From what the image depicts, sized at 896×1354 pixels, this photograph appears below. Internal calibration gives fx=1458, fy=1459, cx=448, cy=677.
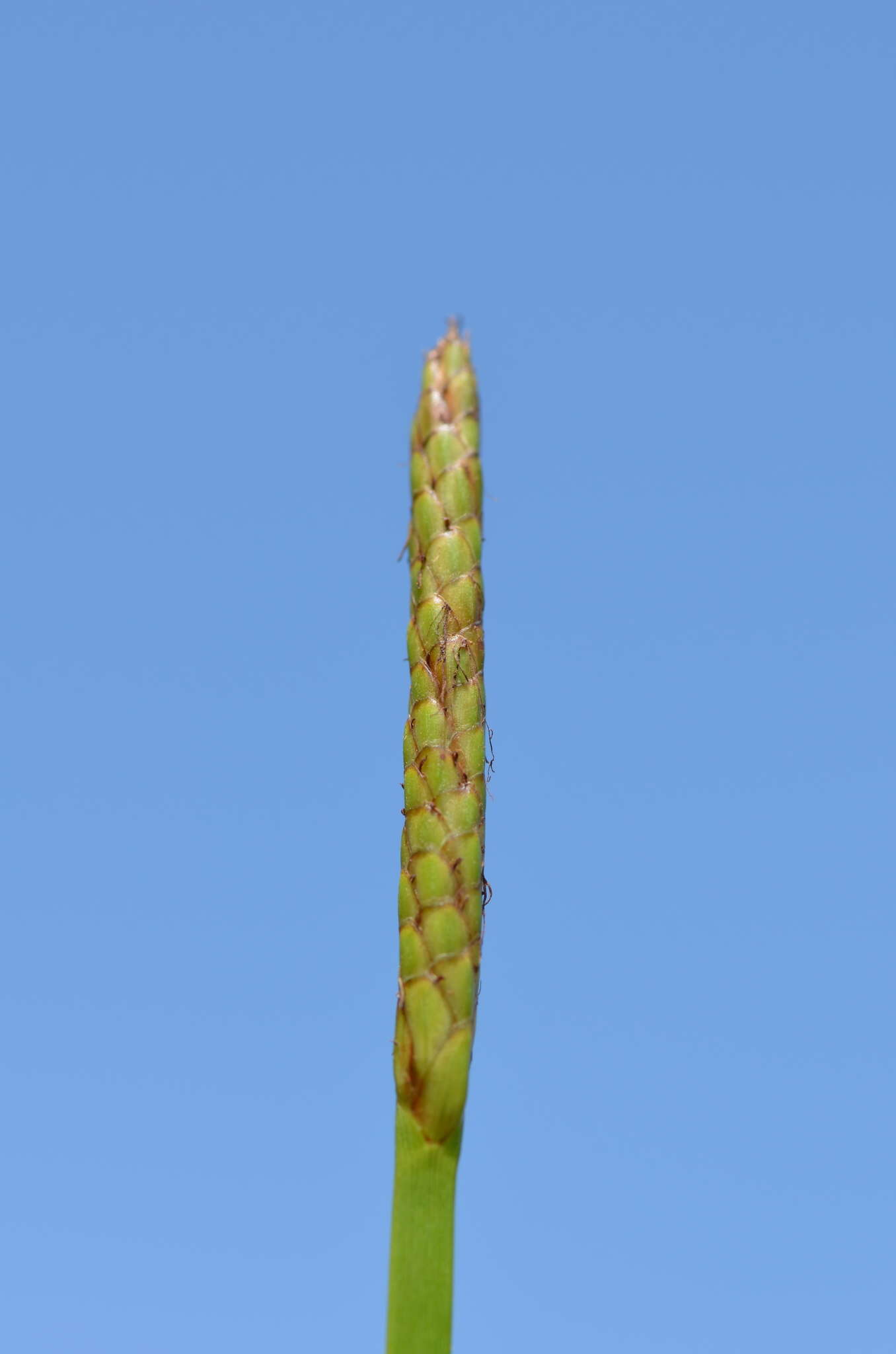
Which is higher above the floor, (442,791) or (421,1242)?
(442,791)

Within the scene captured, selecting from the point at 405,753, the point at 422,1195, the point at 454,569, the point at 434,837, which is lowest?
the point at 422,1195

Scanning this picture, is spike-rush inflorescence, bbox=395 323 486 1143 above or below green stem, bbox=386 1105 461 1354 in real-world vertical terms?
above

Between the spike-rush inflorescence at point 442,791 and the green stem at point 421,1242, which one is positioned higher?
the spike-rush inflorescence at point 442,791

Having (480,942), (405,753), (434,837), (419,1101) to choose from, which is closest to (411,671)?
(405,753)

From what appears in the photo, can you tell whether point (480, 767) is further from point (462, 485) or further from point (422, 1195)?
point (422, 1195)
